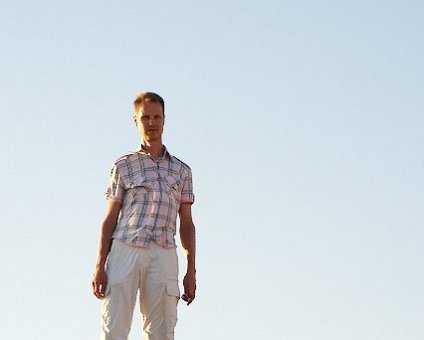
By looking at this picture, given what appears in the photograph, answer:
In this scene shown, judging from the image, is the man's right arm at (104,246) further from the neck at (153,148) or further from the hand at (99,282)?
the neck at (153,148)

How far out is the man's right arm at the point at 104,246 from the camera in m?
9.81

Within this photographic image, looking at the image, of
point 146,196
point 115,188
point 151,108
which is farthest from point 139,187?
point 151,108

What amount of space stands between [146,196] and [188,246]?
623mm

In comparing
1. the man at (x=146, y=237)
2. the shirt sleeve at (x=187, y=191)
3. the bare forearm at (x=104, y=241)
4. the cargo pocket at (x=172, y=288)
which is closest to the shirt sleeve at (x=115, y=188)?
the man at (x=146, y=237)

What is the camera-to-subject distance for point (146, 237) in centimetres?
988

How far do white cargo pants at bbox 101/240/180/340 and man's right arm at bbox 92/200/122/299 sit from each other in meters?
0.05

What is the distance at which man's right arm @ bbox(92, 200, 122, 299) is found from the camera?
9812 mm

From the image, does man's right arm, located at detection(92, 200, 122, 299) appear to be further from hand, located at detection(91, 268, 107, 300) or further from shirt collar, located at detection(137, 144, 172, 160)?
shirt collar, located at detection(137, 144, 172, 160)

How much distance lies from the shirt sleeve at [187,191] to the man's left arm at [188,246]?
0.05 metres

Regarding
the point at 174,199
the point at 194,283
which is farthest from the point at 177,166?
the point at 194,283

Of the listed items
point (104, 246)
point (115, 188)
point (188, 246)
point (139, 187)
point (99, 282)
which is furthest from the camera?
point (188, 246)

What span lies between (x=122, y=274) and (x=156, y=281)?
28 cm

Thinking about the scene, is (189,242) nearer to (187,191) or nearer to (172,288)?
(187,191)

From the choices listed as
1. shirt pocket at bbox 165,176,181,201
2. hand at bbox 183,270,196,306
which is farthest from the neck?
hand at bbox 183,270,196,306
